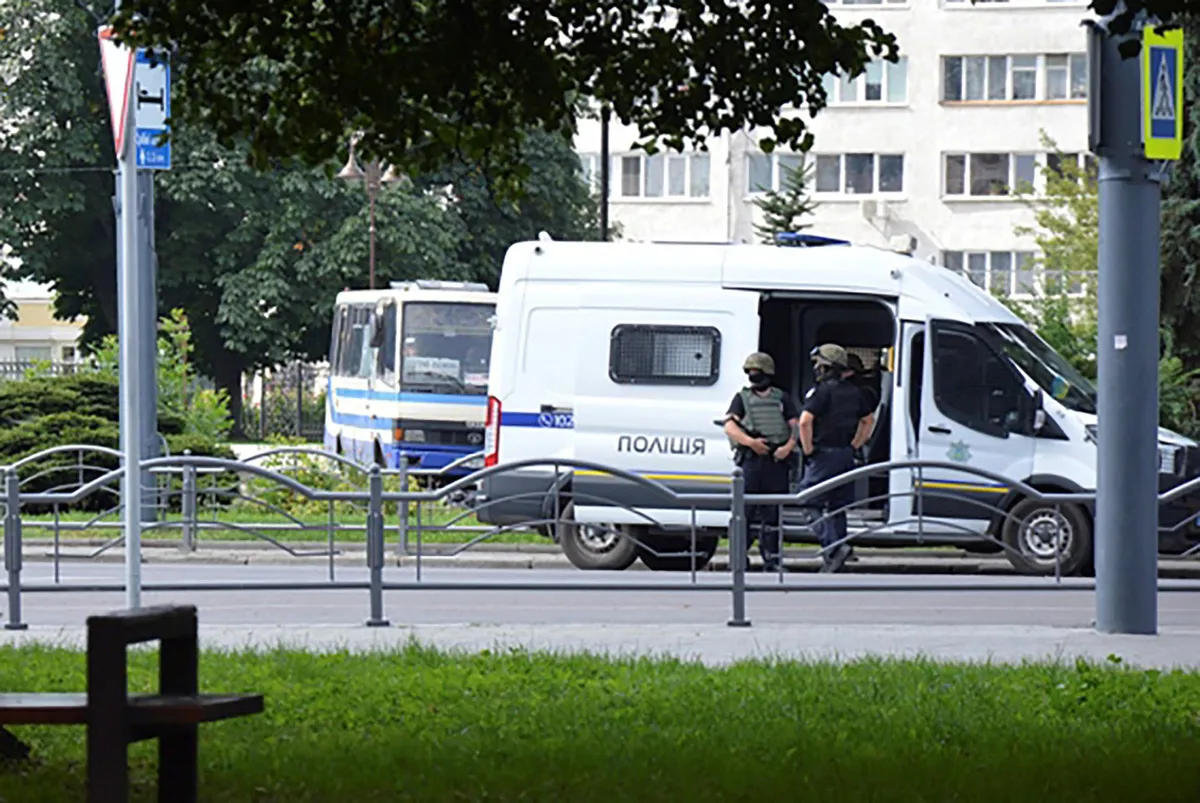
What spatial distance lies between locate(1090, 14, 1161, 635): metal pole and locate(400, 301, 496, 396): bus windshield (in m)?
17.9

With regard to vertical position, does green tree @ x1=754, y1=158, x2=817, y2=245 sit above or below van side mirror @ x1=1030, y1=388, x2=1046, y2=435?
above

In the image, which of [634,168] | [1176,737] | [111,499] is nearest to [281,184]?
[634,168]

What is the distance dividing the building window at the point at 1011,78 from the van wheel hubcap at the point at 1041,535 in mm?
48143

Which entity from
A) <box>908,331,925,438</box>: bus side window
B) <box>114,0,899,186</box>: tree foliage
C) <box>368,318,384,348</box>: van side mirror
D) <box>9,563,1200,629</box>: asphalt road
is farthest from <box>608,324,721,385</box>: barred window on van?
<box>368,318,384,348</box>: van side mirror

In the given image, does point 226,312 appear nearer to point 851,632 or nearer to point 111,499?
point 111,499

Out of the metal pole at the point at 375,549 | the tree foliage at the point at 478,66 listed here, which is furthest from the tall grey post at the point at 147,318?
the tree foliage at the point at 478,66

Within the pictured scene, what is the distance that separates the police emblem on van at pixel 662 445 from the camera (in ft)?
59.2

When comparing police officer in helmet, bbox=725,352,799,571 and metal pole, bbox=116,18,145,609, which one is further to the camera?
police officer in helmet, bbox=725,352,799,571

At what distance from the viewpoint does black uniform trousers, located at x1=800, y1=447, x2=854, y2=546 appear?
1402cm

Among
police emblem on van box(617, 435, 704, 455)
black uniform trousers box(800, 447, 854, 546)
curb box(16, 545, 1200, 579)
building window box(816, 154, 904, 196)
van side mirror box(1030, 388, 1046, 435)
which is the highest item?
building window box(816, 154, 904, 196)

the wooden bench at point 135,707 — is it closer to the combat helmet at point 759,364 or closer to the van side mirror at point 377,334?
the combat helmet at point 759,364

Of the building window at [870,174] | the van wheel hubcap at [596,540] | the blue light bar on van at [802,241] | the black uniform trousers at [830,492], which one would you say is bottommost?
the van wheel hubcap at [596,540]

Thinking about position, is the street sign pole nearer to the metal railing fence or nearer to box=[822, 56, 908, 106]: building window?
the metal railing fence

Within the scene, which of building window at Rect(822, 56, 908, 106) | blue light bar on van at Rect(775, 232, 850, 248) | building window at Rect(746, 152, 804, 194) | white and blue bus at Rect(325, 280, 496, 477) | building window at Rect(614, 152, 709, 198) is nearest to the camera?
blue light bar on van at Rect(775, 232, 850, 248)
